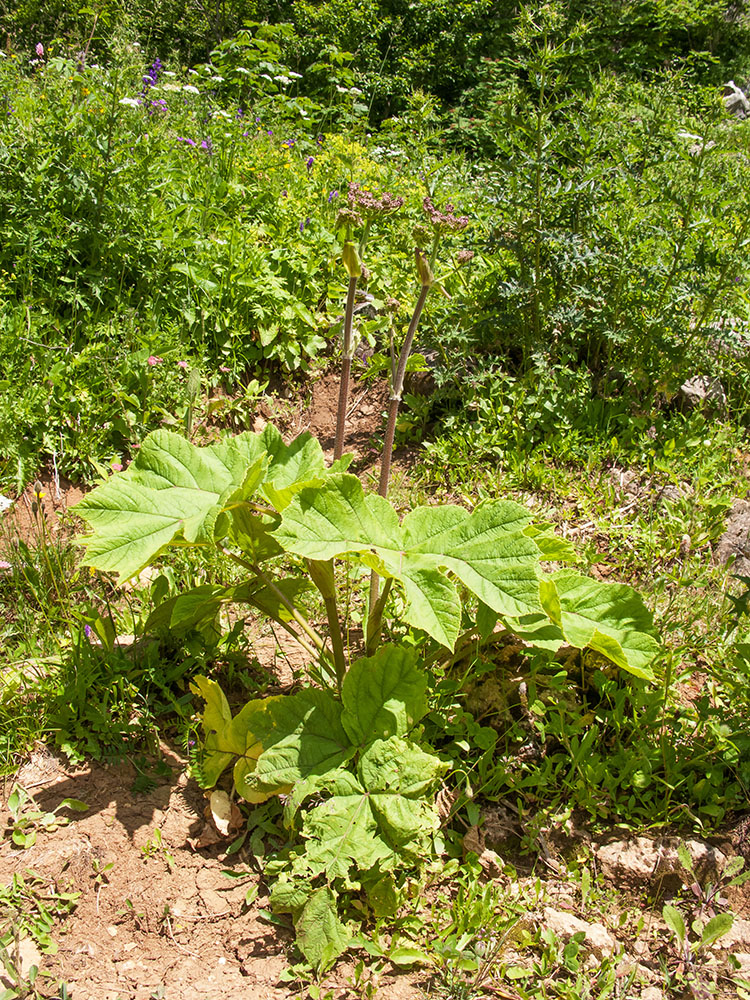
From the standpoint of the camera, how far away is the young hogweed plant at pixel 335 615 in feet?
6.20

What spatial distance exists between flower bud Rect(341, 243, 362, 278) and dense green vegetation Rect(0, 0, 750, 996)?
0.04 feet

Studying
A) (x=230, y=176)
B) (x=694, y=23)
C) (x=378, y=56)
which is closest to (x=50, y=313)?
(x=230, y=176)

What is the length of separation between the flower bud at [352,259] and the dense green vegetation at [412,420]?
1cm

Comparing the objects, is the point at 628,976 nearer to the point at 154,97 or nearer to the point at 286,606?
the point at 286,606

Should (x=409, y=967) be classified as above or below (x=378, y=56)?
below

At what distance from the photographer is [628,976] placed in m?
1.93

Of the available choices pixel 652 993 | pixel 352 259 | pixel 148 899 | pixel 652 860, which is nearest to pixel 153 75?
pixel 352 259

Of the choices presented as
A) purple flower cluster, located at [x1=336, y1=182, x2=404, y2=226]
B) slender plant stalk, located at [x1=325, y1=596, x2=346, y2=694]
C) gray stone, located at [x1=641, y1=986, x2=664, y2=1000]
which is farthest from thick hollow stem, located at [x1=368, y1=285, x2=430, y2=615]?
gray stone, located at [x1=641, y1=986, x2=664, y2=1000]

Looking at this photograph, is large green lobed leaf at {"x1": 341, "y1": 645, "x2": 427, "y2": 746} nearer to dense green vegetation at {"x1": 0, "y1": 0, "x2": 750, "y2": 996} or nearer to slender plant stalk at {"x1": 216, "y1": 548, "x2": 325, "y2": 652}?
dense green vegetation at {"x1": 0, "y1": 0, "x2": 750, "y2": 996}

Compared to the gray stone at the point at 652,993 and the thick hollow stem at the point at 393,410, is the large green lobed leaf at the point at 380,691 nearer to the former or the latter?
the thick hollow stem at the point at 393,410

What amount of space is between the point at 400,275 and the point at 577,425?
1.53 metres

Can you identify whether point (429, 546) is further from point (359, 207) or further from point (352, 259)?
point (359, 207)

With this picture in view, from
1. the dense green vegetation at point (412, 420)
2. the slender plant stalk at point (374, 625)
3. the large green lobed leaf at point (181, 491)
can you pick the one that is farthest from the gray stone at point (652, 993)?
the large green lobed leaf at point (181, 491)

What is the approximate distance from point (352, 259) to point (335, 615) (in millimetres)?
1047
